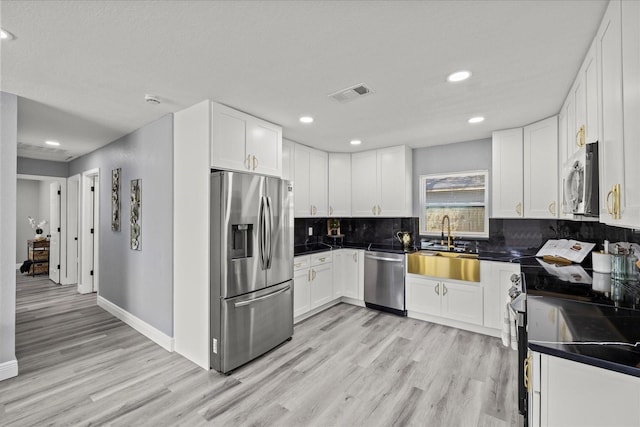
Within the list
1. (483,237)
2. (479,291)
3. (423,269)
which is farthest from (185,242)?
(483,237)

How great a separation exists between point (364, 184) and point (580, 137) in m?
2.85

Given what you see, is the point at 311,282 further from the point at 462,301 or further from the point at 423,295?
the point at 462,301

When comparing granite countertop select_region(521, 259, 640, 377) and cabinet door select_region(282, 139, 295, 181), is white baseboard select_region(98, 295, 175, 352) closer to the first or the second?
cabinet door select_region(282, 139, 295, 181)

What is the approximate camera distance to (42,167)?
5.28 meters

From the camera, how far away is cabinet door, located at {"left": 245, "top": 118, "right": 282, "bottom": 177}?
2.98 meters

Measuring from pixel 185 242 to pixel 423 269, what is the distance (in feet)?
9.48

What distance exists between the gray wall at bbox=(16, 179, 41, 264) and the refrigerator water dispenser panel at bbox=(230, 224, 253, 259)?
27.4 feet

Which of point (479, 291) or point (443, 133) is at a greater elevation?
point (443, 133)

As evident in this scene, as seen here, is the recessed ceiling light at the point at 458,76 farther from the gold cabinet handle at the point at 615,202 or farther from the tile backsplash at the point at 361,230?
the tile backsplash at the point at 361,230

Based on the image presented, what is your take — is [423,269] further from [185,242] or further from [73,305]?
[73,305]

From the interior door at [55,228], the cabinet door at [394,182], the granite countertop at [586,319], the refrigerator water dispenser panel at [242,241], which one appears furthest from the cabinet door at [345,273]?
the interior door at [55,228]

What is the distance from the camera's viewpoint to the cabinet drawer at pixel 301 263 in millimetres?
3668

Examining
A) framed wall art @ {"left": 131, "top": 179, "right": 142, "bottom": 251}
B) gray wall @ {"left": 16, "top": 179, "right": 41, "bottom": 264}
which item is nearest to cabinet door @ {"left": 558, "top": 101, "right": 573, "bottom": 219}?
framed wall art @ {"left": 131, "top": 179, "right": 142, "bottom": 251}

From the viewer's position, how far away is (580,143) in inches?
78.5
